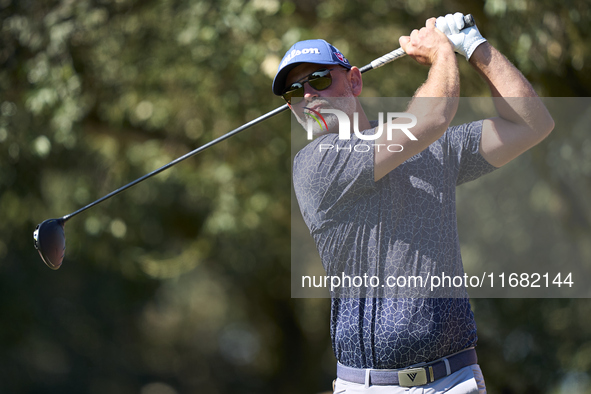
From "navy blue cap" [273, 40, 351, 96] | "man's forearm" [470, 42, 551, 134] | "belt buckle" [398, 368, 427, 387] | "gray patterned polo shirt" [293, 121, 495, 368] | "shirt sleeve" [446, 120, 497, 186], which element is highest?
"navy blue cap" [273, 40, 351, 96]

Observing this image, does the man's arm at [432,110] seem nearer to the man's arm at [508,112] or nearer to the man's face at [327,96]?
the man's arm at [508,112]

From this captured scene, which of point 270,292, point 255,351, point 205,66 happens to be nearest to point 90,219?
point 205,66

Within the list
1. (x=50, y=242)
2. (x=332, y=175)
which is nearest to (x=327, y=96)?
(x=332, y=175)

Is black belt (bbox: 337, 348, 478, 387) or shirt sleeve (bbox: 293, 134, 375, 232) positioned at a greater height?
shirt sleeve (bbox: 293, 134, 375, 232)

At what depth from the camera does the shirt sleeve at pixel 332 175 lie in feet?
6.73

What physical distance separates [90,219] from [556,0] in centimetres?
466

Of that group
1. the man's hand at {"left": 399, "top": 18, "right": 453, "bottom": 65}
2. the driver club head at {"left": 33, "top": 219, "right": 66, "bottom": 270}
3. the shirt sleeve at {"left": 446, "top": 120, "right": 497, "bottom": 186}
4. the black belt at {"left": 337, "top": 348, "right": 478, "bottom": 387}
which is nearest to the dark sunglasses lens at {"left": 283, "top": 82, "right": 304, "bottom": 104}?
the man's hand at {"left": 399, "top": 18, "right": 453, "bottom": 65}

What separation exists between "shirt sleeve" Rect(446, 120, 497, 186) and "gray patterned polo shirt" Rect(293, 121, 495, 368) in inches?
2.2

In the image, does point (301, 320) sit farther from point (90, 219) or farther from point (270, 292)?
point (90, 219)

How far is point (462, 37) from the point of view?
220cm

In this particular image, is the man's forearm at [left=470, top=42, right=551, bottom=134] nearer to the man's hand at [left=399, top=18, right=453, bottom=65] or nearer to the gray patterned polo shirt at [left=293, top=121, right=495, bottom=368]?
the man's hand at [left=399, top=18, right=453, bottom=65]

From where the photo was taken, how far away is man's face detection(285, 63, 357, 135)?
2.26 m

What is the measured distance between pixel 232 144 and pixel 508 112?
447cm

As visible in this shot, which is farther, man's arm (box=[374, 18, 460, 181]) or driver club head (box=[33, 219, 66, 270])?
driver club head (box=[33, 219, 66, 270])
